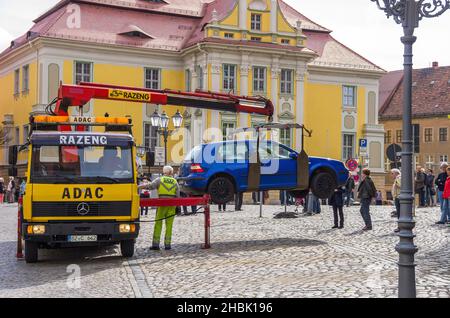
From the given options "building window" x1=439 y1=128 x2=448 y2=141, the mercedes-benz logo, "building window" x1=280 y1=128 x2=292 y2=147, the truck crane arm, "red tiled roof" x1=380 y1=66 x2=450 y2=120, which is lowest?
the mercedes-benz logo

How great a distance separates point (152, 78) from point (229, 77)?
18.0 ft

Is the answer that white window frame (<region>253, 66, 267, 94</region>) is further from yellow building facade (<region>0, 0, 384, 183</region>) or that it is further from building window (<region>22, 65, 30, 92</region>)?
building window (<region>22, 65, 30, 92</region>)

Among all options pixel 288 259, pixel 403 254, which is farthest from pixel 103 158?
pixel 403 254

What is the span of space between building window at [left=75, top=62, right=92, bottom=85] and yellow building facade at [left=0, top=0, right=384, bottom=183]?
2.6 inches

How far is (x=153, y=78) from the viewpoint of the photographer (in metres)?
56.6

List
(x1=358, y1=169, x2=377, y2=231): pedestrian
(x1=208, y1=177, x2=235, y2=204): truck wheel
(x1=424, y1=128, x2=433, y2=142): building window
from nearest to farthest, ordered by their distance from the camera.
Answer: (x1=208, y1=177, x2=235, y2=204): truck wheel → (x1=358, y1=169, x2=377, y2=231): pedestrian → (x1=424, y1=128, x2=433, y2=142): building window

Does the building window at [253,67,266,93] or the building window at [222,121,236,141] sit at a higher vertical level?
the building window at [253,67,266,93]

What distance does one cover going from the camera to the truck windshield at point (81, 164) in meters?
15.4

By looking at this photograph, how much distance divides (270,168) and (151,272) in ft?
21.9

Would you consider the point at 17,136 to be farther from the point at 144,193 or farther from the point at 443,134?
the point at 443,134

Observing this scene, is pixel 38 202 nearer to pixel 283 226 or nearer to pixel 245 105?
pixel 245 105

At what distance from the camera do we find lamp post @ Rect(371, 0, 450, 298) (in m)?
9.35

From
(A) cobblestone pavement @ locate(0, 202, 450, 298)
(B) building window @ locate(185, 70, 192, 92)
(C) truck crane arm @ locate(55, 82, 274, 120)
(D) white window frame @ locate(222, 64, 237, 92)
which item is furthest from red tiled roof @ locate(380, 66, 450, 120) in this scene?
(C) truck crane arm @ locate(55, 82, 274, 120)

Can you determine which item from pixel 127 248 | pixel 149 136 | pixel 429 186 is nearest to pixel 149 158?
pixel 127 248
